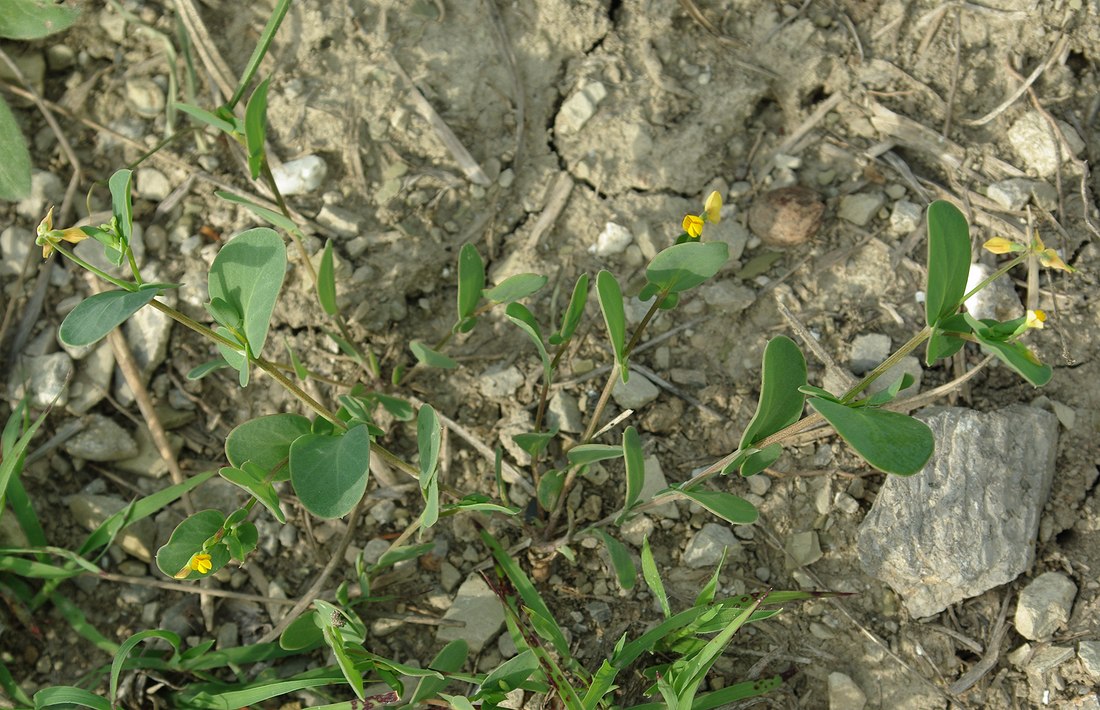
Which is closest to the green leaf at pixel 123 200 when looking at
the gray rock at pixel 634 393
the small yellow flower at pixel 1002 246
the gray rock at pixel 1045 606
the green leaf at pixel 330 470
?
the green leaf at pixel 330 470

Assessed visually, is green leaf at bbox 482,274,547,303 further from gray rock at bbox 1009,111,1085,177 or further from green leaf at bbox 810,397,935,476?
gray rock at bbox 1009,111,1085,177

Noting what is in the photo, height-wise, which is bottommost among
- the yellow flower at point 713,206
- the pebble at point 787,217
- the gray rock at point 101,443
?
the gray rock at point 101,443

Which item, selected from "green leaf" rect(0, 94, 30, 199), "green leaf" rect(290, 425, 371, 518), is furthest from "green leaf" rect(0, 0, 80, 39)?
"green leaf" rect(290, 425, 371, 518)

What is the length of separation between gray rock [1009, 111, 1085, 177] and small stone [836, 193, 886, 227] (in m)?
0.52

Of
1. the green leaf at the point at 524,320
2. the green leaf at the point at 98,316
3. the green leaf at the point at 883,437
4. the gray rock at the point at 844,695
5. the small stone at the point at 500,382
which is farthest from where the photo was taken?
the small stone at the point at 500,382

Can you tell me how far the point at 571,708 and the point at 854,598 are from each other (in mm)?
986

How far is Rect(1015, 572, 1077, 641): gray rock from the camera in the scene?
2639 mm

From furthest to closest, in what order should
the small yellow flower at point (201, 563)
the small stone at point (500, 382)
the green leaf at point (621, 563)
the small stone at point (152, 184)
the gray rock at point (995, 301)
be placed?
the small stone at point (152, 184) < the small stone at point (500, 382) < the gray rock at point (995, 301) < the green leaf at point (621, 563) < the small yellow flower at point (201, 563)

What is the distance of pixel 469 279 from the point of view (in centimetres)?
269

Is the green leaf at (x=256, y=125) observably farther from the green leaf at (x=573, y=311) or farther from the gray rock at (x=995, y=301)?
the gray rock at (x=995, y=301)

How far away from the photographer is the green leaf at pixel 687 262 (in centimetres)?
232

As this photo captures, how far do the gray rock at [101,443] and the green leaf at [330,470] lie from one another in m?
1.21

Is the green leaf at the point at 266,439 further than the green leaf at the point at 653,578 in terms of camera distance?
No

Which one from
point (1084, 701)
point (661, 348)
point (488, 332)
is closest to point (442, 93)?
point (488, 332)
